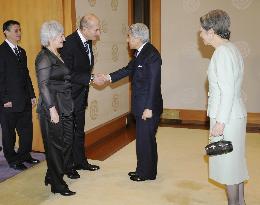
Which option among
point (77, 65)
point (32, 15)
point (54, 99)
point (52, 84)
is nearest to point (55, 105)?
point (54, 99)

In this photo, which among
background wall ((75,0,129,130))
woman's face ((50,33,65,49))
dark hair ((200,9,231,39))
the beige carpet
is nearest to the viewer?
dark hair ((200,9,231,39))

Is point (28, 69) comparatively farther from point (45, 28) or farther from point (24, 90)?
point (45, 28)

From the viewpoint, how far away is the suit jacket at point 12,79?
13.3 ft

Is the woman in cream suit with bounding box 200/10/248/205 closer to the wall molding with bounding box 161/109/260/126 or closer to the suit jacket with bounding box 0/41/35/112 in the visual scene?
the suit jacket with bounding box 0/41/35/112

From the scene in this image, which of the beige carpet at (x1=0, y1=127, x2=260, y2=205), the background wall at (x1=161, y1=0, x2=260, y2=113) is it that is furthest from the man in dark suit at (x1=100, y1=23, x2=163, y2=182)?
the background wall at (x1=161, y1=0, x2=260, y2=113)

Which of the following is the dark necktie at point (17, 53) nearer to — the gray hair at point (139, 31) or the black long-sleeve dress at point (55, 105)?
the black long-sleeve dress at point (55, 105)

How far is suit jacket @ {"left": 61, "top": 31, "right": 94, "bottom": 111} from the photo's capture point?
3.84 metres

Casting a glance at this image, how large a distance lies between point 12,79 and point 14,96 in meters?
0.20

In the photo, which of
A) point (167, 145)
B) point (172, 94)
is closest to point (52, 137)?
point (167, 145)

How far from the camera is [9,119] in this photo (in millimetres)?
4195

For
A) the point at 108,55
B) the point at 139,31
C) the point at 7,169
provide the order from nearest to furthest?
the point at 139,31, the point at 7,169, the point at 108,55

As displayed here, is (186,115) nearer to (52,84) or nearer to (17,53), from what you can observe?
(17,53)

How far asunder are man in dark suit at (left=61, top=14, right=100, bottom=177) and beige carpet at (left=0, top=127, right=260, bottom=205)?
16.4 inches

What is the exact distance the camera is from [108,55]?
566 centimetres
